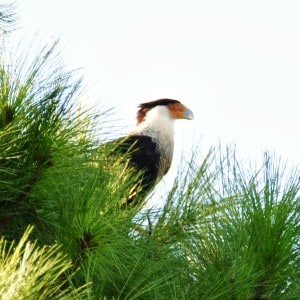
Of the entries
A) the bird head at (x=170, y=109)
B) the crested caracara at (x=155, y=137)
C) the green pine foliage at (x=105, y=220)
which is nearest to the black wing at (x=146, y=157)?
the crested caracara at (x=155, y=137)

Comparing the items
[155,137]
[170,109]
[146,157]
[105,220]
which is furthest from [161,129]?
[105,220]

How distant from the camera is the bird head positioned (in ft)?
19.9

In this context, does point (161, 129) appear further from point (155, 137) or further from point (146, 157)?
point (146, 157)

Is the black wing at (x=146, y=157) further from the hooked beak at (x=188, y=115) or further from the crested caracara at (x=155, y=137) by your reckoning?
the hooked beak at (x=188, y=115)

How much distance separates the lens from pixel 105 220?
8.12ft

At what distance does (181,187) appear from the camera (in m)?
2.99

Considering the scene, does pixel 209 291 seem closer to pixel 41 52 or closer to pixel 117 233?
pixel 117 233

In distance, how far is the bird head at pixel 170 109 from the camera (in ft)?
19.9

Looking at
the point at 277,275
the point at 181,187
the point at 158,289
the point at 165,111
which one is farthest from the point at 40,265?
the point at 165,111

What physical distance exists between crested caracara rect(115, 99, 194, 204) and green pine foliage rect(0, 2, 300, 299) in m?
1.95

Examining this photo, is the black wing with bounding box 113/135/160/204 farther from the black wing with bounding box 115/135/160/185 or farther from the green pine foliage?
the green pine foliage

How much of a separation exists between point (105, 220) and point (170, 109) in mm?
3657

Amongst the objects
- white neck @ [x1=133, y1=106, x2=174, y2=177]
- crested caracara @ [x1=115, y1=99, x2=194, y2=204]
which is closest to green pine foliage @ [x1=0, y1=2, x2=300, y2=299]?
crested caracara @ [x1=115, y1=99, x2=194, y2=204]

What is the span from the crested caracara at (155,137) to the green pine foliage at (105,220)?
1.95 metres
